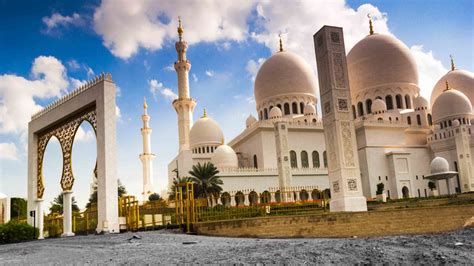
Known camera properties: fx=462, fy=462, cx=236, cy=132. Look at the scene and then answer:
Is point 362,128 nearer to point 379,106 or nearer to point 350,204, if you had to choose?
point 379,106

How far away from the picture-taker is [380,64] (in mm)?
35125

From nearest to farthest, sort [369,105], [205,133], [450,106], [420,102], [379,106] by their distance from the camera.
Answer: [450,106]
[205,133]
[379,106]
[420,102]
[369,105]

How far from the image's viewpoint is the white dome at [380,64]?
35000 mm

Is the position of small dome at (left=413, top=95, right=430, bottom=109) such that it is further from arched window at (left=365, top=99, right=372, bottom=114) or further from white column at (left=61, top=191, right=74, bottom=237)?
white column at (left=61, top=191, right=74, bottom=237)

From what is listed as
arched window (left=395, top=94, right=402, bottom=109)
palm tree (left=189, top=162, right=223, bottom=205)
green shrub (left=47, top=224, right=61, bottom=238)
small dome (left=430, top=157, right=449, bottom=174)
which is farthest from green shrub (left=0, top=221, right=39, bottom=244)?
arched window (left=395, top=94, right=402, bottom=109)

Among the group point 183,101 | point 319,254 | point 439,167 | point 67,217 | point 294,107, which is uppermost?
point 183,101

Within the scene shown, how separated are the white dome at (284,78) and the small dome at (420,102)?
7.63 m

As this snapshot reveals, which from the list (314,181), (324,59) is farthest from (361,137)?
(324,59)

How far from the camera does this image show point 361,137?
31.7 metres

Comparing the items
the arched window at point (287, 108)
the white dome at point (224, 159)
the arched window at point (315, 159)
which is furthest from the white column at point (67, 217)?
the arched window at point (287, 108)

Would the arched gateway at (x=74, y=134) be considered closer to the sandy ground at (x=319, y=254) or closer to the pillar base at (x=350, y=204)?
the sandy ground at (x=319, y=254)

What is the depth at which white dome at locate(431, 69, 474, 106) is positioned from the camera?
37.3 meters

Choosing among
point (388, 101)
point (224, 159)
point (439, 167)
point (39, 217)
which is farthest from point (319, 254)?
point (388, 101)

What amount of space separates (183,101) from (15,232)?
2164 cm
